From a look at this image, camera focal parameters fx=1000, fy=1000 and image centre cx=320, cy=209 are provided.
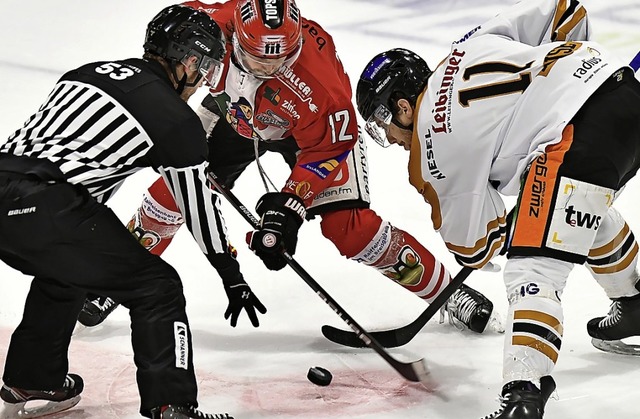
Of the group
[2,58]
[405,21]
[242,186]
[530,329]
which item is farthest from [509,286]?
[2,58]

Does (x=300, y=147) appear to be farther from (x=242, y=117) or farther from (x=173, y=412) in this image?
(x=173, y=412)

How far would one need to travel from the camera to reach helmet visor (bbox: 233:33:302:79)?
2.99 m

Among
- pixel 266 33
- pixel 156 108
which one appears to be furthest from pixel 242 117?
pixel 156 108

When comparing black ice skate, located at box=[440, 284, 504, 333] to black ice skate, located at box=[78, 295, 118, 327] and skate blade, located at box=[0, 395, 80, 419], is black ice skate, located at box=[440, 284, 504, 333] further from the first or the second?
skate blade, located at box=[0, 395, 80, 419]

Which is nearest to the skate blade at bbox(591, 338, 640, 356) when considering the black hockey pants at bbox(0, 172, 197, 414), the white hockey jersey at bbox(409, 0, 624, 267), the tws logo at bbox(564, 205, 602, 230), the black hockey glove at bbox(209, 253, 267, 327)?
the white hockey jersey at bbox(409, 0, 624, 267)

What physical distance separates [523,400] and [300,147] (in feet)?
4.04

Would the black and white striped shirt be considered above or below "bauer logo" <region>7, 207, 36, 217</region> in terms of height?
above

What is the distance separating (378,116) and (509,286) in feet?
2.14

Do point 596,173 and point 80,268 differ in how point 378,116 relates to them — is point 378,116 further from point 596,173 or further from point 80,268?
point 80,268

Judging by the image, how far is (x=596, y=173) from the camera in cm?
238

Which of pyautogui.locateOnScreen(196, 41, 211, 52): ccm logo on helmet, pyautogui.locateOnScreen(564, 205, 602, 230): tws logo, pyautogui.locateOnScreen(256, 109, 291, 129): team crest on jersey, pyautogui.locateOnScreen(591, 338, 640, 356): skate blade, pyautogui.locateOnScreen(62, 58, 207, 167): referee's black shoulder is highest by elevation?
pyautogui.locateOnScreen(256, 109, 291, 129): team crest on jersey

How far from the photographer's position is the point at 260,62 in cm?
300

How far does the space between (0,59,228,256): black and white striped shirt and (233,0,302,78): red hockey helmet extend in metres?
0.51

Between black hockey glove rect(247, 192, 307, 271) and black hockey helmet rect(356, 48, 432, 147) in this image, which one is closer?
black hockey helmet rect(356, 48, 432, 147)
